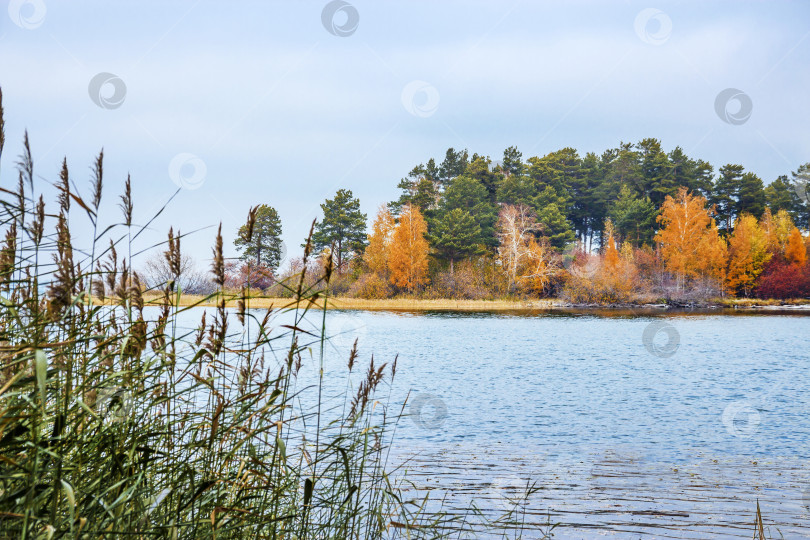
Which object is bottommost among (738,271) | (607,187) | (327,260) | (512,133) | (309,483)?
(309,483)

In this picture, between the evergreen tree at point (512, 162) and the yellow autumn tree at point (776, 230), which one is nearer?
the yellow autumn tree at point (776, 230)

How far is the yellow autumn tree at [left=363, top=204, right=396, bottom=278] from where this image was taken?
44000 mm

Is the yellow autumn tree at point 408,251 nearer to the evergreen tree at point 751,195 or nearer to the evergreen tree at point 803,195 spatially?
the evergreen tree at point 751,195

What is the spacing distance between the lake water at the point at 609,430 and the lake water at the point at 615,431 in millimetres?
31

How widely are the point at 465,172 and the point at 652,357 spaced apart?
113 feet

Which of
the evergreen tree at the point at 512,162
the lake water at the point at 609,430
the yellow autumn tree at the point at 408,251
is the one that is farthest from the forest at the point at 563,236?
the lake water at the point at 609,430

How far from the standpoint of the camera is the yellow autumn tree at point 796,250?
149ft

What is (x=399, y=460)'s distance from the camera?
7.36 m

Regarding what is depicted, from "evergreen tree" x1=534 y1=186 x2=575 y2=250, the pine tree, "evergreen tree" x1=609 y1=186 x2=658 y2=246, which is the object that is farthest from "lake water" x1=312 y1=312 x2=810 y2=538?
"evergreen tree" x1=609 y1=186 x2=658 y2=246

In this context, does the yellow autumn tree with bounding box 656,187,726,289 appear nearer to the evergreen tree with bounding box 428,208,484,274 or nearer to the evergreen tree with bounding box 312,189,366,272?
the evergreen tree with bounding box 428,208,484,274

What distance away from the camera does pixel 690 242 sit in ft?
144

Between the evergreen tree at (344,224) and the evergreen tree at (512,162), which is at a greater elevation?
the evergreen tree at (512,162)

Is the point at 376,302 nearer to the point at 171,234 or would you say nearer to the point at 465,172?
the point at 465,172

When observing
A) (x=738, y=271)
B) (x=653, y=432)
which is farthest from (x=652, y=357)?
(x=738, y=271)
